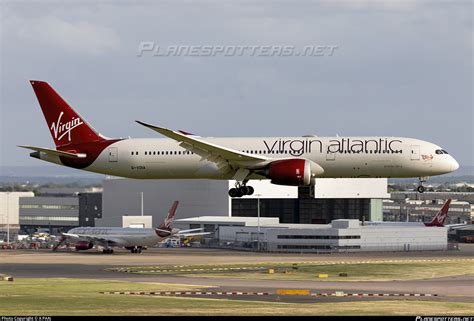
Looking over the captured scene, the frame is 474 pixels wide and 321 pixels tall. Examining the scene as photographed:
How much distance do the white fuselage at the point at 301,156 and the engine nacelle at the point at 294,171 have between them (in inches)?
40.1

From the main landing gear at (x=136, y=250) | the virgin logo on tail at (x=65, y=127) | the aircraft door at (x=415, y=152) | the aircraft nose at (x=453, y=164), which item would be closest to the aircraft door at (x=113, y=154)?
the virgin logo on tail at (x=65, y=127)

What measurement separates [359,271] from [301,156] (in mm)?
32859

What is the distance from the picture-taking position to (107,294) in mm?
88438

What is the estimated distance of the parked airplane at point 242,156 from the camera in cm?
A: 9481

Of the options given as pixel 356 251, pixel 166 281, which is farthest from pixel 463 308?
pixel 356 251

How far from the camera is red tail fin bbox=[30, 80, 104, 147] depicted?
103812 millimetres

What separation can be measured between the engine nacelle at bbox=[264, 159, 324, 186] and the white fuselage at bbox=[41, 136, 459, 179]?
1.02 metres

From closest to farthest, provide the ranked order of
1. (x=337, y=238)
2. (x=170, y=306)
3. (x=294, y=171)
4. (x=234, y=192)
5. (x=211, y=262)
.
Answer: (x=170, y=306) → (x=294, y=171) → (x=234, y=192) → (x=211, y=262) → (x=337, y=238)

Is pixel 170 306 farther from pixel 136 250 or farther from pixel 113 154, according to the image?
pixel 136 250

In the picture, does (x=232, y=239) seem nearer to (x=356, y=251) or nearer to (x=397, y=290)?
(x=356, y=251)

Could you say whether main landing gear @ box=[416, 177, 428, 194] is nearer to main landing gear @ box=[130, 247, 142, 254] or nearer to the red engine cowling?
main landing gear @ box=[130, 247, 142, 254]

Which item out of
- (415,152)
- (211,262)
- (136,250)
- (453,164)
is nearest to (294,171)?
(415,152)

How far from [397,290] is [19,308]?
37716mm

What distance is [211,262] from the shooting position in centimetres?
14238
